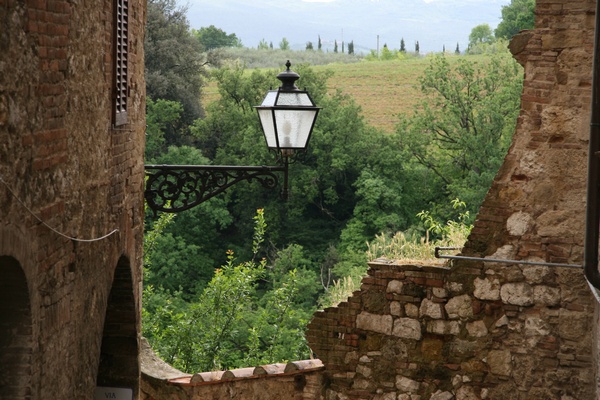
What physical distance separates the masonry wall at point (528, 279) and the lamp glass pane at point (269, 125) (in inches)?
59.2

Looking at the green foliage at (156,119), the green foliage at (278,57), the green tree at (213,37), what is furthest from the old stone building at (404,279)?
the green tree at (213,37)

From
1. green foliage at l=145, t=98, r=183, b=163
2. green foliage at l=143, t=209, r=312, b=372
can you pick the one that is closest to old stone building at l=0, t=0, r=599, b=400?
green foliage at l=143, t=209, r=312, b=372

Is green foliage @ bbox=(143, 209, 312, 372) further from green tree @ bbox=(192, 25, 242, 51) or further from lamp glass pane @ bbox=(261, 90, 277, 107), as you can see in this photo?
green tree @ bbox=(192, 25, 242, 51)

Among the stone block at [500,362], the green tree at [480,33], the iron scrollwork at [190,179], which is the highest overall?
the green tree at [480,33]

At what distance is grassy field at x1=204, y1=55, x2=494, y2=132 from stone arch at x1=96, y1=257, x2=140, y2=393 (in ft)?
117

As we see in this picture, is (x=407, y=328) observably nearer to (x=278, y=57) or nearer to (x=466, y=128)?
(x=466, y=128)

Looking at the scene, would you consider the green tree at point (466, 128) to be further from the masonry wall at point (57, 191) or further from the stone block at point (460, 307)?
the masonry wall at point (57, 191)

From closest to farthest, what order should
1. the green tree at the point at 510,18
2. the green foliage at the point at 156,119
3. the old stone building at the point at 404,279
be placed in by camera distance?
the old stone building at the point at 404,279, the green foliage at the point at 156,119, the green tree at the point at 510,18

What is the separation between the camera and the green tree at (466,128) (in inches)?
1236

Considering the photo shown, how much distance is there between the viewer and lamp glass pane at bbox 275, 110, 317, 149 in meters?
6.47

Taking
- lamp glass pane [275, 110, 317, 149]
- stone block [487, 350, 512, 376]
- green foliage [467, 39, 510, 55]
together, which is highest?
green foliage [467, 39, 510, 55]

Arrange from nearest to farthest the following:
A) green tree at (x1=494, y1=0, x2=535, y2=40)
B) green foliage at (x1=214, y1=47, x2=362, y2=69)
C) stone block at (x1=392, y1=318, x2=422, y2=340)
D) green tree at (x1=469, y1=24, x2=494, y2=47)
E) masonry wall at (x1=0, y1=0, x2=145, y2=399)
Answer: masonry wall at (x1=0, y1=0, x2=145, y2=399) < stone block at (x1=392, y1=318, x2=422, y2=340) < green tree at (x1=494, y1=0, x2=535, y2=40) < green foliage at (x1=214, y1=47, x2=362, y2=69) < green tree at (x1=469, y1=24, x2=494, y2=47)

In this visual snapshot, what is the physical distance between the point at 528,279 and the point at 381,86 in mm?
42883

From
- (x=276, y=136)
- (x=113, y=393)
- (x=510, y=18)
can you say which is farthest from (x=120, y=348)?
(x=510, y=18)
